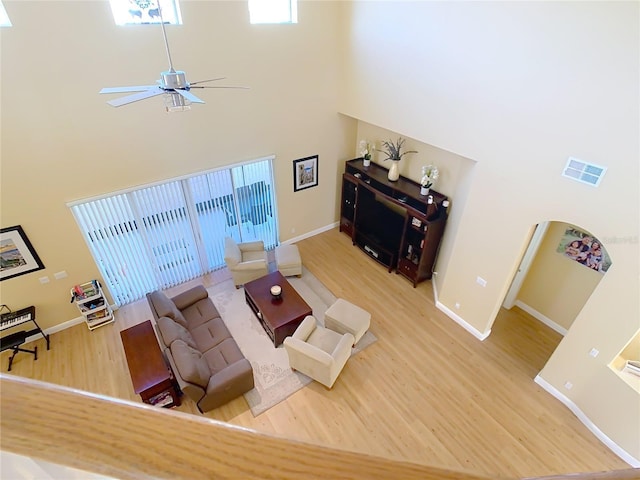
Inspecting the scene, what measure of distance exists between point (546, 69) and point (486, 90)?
78 cm

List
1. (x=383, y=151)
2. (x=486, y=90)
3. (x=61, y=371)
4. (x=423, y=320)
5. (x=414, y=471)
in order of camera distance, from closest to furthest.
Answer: (x=414, y=471), (x=486, y=90), (x=61, y=371), (x=423, y=320), (x=383, y=151)

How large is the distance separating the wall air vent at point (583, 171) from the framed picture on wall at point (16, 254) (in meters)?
7.27

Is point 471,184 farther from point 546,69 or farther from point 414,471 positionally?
point 414,471

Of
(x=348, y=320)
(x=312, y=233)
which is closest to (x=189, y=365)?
(x=348, y=320)

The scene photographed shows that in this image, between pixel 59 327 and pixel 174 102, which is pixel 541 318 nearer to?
pixel 174 102

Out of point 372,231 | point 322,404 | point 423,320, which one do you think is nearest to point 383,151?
point 372,231

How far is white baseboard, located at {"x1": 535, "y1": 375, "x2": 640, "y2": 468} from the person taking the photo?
448cm

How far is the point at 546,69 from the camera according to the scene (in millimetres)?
3945

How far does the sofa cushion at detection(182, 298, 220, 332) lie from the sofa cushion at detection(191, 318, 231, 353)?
0.08 m

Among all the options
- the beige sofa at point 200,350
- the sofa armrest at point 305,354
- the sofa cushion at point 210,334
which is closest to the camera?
the beige sofa at point 200,350

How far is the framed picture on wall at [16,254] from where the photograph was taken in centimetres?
496

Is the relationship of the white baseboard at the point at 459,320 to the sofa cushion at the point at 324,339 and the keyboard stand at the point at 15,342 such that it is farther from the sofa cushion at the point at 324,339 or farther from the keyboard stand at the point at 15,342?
the keyboard stand at the point at 15,342

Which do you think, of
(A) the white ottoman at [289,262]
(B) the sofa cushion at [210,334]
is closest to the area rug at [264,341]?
(A) the white ottoman at [289,262]

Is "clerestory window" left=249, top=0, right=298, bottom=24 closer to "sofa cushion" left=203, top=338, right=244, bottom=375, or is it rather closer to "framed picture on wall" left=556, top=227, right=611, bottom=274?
"sofa cushion" left=203, top=338, right=244, bottom=375
